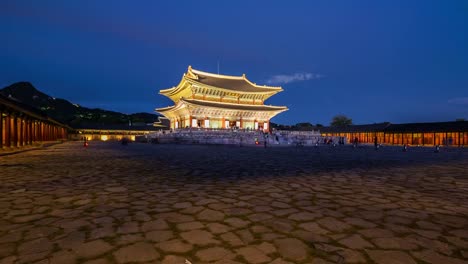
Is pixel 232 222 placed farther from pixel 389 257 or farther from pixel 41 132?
pixel 41 132

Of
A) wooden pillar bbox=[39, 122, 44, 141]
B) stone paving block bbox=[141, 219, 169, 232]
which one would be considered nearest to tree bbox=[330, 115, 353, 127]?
wooden pillar bbox=[39, 122, 44, 141]

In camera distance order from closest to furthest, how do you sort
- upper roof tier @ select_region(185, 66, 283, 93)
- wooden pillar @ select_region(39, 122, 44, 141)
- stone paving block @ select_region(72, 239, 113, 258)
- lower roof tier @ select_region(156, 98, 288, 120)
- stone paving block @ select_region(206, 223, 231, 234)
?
stone paving block @ select_region(72, 239, 113, 258)
stone paving block @ select_region(206, 223, 231, 234)
wooden pillar @ select_region(39, 122, 44, 141)
lower roof tier @ select_region(156, 98, 288, 120)
upper roof tier @ select_region(185, 66, 283, 93)

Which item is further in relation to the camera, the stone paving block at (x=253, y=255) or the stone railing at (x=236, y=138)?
the stone railing at (x=236, y=138)

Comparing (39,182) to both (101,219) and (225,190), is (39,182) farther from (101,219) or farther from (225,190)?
(225,190)

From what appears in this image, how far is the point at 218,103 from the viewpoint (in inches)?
1800

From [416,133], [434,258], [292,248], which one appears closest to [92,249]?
[292,248]

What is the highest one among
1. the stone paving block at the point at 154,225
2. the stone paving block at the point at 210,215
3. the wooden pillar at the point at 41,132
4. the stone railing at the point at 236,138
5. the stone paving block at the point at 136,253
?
the wooden pillar at the point at 41,132

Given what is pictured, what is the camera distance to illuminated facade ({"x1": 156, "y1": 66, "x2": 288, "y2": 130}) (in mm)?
44875

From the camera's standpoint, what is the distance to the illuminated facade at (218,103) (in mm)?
44875

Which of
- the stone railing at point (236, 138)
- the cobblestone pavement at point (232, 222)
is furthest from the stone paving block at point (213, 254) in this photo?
the stone railing at point (236, 138)

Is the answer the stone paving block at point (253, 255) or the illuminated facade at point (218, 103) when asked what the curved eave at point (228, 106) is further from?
the stone paving block at point (253, 255)

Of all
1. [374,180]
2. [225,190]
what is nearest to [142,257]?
[225,190]

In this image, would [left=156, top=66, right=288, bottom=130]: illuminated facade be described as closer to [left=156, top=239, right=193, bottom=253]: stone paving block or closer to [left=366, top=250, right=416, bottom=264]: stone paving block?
[left=156, top=239, right=193, bottom=253]: stone paving block

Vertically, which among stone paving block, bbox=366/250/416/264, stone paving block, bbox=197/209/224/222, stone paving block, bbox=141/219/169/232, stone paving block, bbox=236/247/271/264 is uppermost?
stone paving block, bbox=141/219/169/232
